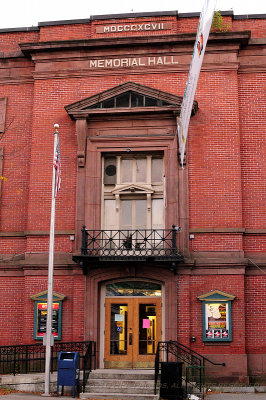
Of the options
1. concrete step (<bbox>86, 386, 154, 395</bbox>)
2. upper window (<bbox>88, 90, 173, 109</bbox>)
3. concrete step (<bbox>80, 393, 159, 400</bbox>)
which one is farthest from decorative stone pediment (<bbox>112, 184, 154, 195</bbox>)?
concrete step (<bbox>80, 393, 159, 400</bbox>)

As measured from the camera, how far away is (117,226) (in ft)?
60.5

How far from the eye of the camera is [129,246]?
17.8 meters

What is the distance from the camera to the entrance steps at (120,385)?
14969 mm

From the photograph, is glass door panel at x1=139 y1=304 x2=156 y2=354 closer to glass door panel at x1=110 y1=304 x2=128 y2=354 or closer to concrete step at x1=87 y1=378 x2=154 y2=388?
glass door panel at x1=110 y1=304 x2=128 y2=354

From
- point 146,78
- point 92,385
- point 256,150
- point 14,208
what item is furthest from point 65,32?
point 92,385

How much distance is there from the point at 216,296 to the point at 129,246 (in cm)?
321

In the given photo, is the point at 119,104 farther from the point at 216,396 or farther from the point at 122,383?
the point at 216,396

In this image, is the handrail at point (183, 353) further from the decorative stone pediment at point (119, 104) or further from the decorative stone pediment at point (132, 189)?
the decorative stone pediment at point (119, 104)

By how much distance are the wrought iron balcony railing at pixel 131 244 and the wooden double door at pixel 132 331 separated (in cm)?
168

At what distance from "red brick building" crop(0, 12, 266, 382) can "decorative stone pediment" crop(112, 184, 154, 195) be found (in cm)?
5

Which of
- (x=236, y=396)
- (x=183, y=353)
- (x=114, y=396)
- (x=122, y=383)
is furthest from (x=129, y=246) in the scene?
(x=236, y=396)

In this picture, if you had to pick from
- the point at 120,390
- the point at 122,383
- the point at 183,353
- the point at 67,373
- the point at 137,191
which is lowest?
the point at 120,390

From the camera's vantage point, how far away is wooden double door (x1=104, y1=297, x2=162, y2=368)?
17.6 metres

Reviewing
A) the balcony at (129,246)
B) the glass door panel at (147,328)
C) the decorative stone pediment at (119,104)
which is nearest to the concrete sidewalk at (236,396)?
the glass door panel at (147,328)
